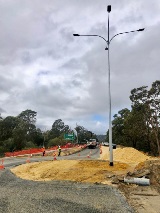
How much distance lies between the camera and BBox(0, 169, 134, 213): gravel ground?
1164 centimetres

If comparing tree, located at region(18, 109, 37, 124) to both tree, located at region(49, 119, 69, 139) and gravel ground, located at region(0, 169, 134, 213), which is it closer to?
tree, located at region(49, 119, 69, 139)

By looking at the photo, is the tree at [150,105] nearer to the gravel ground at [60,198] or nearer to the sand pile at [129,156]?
the sand pile at [129,156]

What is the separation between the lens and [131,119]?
7762cm

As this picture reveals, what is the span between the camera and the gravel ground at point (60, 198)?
38.2ft

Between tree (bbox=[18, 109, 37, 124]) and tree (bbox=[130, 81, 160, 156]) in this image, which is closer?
tree (bbox=[130, 81, 160, 156])

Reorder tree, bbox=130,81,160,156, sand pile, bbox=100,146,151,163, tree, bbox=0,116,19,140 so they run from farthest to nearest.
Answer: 1. tree, bbox=0,116,19,140
2. tree, bbox=130,81,160,156
3. sand pile, bbox=100,146,151,163

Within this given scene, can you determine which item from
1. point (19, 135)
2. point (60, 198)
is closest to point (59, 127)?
point (19, 135)

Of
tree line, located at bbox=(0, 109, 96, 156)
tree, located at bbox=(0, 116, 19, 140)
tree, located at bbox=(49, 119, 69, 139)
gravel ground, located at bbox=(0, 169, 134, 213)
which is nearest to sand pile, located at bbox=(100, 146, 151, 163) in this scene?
gravel ground, located at bbox=(0, 169, 134, 213)

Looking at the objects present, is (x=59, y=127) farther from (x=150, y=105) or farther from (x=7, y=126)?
(x=150, y=105)

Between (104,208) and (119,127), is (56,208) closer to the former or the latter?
(104,208)

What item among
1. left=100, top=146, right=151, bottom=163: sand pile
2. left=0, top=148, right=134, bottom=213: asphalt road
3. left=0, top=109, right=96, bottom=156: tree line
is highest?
left=0, top=109, right=96, bottom=156: tree line

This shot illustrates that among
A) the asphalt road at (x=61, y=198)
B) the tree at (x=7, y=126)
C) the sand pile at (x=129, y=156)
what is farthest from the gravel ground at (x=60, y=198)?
the tree at (x=7, y=126)

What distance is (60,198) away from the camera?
44.6ft

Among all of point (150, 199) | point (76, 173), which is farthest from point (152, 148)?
point (150, 199)
